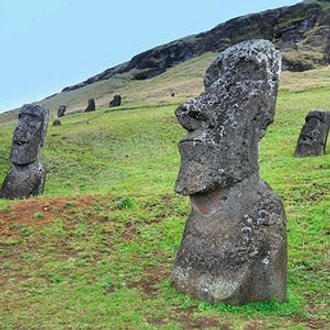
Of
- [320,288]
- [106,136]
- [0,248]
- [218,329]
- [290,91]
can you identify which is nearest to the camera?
[218,329]

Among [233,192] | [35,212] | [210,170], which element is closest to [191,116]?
[210,170]

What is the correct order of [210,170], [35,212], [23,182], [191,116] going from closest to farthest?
[210,170]
[191,116]
[35,212]
[23,182]

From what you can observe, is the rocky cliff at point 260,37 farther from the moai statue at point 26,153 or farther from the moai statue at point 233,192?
the moai statue at point 233,192

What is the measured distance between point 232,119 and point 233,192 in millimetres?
1100

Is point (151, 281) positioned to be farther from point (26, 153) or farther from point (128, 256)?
point (26, 153)

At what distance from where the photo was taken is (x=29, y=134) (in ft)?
58.4

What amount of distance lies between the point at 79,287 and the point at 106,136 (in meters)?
24.4

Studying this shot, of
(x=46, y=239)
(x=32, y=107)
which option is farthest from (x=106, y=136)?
(x=46, y=239)

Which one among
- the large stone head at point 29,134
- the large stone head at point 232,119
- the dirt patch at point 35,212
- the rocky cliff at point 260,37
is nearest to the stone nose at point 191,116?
the large stone head at point 232,119

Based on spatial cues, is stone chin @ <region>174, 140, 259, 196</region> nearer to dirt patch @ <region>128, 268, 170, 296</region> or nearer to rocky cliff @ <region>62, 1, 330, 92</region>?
dirt patch @ <region>128, 268, 170, 296</region>

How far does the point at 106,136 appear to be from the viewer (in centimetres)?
3262

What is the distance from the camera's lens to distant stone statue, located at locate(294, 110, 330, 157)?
22.6 m

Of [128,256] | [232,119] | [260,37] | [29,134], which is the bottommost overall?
[128,256]

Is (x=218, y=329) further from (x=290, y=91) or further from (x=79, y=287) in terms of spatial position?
(x=290, y=91)
